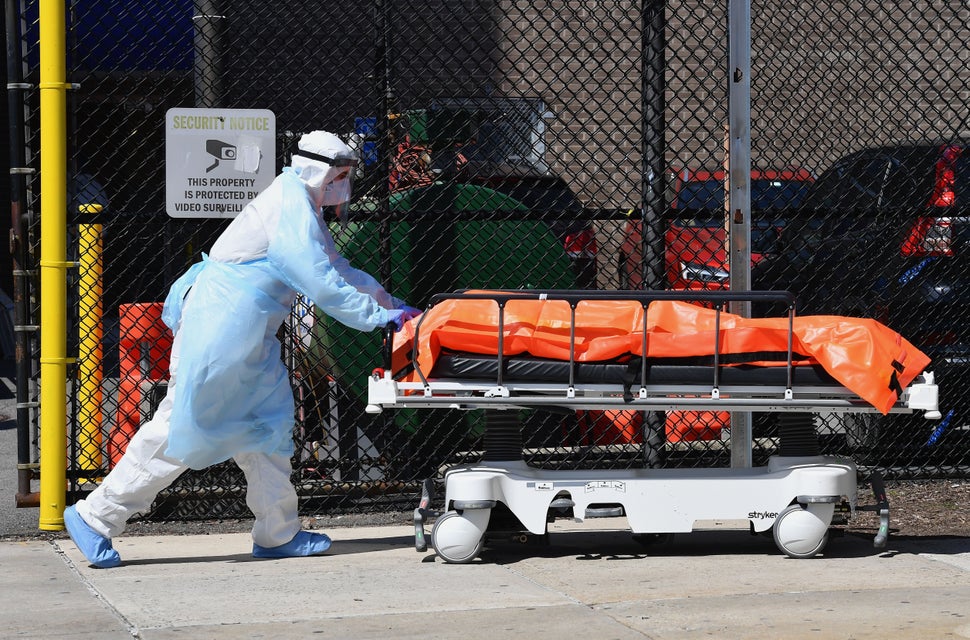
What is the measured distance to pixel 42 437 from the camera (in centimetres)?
598

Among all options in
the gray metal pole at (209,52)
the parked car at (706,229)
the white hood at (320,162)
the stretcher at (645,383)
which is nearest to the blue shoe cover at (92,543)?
the stretcher at (645,383)

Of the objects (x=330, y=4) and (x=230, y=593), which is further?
(x=330, y=4)

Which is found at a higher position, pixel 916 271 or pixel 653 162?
pixel 653 162

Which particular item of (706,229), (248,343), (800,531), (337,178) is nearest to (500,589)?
(800,531)

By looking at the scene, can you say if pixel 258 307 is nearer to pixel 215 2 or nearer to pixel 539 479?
pixel 539 479

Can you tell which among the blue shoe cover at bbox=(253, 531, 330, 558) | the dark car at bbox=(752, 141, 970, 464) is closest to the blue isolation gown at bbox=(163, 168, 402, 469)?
the blue shoe cover at bbox=(253, 531, 330, 558)

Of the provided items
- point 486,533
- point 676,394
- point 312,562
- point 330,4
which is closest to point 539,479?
point 486,533

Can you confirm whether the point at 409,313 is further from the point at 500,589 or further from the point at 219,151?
the point at 219,151

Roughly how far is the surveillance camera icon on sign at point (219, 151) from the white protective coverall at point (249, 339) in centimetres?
75

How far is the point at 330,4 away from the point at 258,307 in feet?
23.8

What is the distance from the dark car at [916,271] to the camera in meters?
7.03

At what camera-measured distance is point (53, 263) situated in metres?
5.91

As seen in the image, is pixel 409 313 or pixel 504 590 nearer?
pixel 504 590

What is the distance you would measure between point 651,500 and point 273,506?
4.98ft
